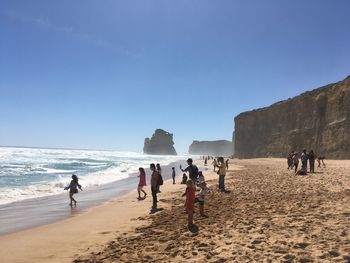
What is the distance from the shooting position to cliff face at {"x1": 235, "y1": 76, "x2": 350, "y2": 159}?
187ft

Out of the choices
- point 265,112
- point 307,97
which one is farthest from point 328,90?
point 265,112

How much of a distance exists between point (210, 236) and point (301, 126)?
2757 inches

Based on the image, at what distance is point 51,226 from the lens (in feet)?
39.8

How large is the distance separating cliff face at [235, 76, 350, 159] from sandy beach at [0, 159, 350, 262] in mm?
48144

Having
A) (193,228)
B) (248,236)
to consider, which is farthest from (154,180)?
(248,236)

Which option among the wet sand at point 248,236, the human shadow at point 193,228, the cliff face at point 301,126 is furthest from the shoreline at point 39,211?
the cliff face at point 301,126

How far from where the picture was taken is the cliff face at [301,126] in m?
57.1

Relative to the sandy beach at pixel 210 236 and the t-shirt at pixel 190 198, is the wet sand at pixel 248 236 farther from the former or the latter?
the t-shirt at pixel 190 198

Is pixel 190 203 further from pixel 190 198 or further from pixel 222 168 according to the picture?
pixel 222 168

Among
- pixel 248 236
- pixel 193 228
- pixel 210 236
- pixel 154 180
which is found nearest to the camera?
pixel 248 236

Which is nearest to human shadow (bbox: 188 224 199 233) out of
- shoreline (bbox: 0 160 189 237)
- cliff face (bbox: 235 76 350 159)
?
shoreline (bbox: 0 160 189 237)

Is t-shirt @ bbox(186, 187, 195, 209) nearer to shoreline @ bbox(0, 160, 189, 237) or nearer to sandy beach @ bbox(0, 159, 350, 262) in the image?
sandy beach @ bbox(0, 159, 350, 262)

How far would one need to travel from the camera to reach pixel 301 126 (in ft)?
243

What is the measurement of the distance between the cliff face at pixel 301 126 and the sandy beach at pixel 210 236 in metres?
48.1
